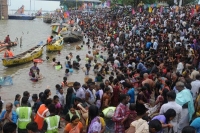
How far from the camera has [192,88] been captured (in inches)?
308

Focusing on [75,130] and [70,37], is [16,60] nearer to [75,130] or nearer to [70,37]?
[70,37]

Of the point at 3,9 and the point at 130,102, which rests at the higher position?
the point at 3,9

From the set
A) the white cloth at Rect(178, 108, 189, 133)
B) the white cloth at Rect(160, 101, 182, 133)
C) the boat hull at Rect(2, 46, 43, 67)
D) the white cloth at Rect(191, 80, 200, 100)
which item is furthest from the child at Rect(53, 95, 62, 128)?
the boat hull at Rect(2, 46, 43, 67)

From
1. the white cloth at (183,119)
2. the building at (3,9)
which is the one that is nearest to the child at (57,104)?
the white cloth at (183,119)

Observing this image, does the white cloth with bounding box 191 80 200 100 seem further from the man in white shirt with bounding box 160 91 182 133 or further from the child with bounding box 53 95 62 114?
the child with bounding box 53 95 62 114

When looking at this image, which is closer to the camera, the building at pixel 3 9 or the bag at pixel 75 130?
the bag at pixel 75 130

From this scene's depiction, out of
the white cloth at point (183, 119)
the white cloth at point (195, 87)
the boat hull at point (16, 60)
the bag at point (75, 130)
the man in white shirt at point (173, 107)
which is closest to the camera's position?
the bag at point (75, 130)

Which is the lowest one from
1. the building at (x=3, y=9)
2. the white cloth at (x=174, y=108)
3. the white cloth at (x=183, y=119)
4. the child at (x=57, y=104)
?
the child at (x=57, y=104)

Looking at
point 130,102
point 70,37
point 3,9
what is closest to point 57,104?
point 130,102

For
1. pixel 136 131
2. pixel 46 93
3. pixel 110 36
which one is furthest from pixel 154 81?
pixel 110 36

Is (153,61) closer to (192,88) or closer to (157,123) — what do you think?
(192,88)

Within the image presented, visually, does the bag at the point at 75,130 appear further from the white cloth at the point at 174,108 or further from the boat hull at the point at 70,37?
the boat hull at the point at 70,37

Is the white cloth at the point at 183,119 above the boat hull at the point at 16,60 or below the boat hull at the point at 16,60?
above

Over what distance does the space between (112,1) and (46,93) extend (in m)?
51.5
